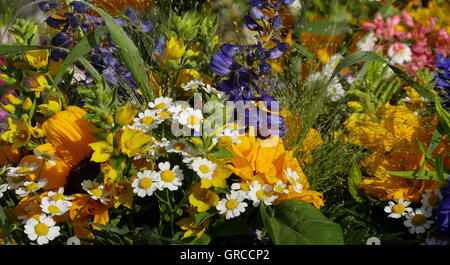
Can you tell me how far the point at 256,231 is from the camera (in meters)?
0.64

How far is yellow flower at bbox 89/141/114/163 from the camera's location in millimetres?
566

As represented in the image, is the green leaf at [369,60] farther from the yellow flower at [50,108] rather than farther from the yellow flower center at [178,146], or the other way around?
the yellow flower at [50,108]

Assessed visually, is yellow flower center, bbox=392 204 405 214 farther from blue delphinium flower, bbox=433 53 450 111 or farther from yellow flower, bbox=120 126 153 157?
yellow flower, bbox=120 126 153 157

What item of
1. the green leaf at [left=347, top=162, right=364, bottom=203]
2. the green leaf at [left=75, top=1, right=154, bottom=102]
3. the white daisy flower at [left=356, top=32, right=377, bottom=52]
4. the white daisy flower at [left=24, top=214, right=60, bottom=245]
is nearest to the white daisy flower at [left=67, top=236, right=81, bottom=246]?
the white daisy flower at [left=24, top=214, right=60, bottom=245]

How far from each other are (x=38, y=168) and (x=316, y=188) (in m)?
0.44

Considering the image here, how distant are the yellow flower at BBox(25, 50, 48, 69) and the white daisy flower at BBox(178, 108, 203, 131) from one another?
0.24 meters

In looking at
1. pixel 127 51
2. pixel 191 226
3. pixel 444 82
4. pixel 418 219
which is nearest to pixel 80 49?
pixel 127 51

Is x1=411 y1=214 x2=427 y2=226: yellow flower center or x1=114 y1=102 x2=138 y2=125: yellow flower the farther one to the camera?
x1=411 y1=214 x2=427 y2=226: yellow flower center

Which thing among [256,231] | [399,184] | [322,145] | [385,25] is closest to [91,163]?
[256,231]

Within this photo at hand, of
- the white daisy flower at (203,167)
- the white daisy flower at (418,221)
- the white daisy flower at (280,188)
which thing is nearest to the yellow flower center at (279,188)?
the white daisy flower at (280,188)

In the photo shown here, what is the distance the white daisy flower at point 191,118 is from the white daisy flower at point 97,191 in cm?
14

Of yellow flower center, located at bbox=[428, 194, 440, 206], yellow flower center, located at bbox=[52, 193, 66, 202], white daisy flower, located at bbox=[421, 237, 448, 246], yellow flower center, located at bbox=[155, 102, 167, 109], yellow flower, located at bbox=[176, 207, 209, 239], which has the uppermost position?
yellow flower center, located at bbox=[155, 102, 167, 109]

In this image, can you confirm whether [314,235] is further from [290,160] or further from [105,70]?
[105,70]

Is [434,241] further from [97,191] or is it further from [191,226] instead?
[97,191]
